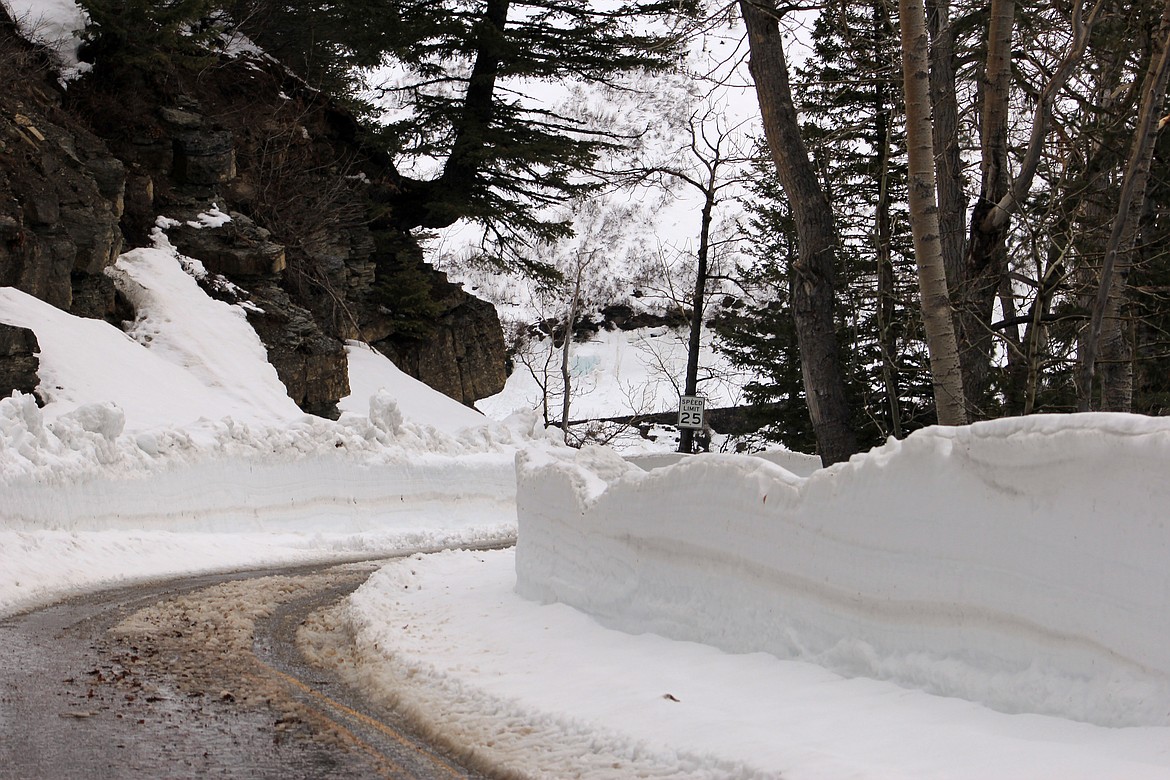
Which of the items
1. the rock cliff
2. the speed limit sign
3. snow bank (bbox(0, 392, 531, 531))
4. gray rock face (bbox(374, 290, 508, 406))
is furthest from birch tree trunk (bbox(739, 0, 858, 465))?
gray rock face (bbox(374, 290, 508, 406))

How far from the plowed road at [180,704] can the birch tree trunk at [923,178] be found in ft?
15.2

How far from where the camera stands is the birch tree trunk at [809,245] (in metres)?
9.30

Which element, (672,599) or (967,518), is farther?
(672,599)

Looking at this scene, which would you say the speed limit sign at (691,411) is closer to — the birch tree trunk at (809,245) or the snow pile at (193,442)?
the snow pile at (193,442)

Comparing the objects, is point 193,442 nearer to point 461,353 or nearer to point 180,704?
point 180,704

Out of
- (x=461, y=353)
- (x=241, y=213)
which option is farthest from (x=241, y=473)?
(x=461, y=353)

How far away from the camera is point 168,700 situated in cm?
535

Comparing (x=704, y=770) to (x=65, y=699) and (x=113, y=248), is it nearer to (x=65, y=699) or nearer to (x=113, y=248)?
(x=65, y=699)

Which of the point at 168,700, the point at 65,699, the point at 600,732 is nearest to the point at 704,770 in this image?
the point at 600,732

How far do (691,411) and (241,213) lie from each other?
37.4ft

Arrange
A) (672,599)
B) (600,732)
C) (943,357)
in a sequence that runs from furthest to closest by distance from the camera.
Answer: (943,357) → (672,599) → (600,732)

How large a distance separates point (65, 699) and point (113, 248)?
15260 millimetres

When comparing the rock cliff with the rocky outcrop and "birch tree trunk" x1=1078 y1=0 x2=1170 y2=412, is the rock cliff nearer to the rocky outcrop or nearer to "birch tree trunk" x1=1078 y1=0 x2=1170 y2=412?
the rocky outcrop

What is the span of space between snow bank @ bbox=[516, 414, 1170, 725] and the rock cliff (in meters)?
11.5
